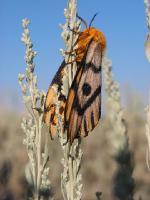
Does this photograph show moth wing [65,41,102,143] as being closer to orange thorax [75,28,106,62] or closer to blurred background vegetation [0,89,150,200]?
orange thorax [75,28,106,62]

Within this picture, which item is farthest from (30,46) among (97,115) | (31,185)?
(31,185)

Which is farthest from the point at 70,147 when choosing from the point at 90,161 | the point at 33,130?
the point at 90,161

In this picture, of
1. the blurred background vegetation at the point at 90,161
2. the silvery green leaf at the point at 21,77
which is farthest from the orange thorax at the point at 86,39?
the blurred background vegetation at the point at 90,161

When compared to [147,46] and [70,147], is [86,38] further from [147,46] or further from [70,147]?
[70,147]

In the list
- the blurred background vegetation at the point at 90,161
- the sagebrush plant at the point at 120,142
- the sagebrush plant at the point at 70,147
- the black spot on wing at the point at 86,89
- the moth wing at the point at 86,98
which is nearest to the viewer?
the sagebrush plant at the point at 70,147

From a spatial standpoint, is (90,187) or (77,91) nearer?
(77,91)

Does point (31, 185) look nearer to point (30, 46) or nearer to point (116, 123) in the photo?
point (30, 46)

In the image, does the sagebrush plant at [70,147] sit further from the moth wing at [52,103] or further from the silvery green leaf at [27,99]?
the silvery green leaf at [27,99]
